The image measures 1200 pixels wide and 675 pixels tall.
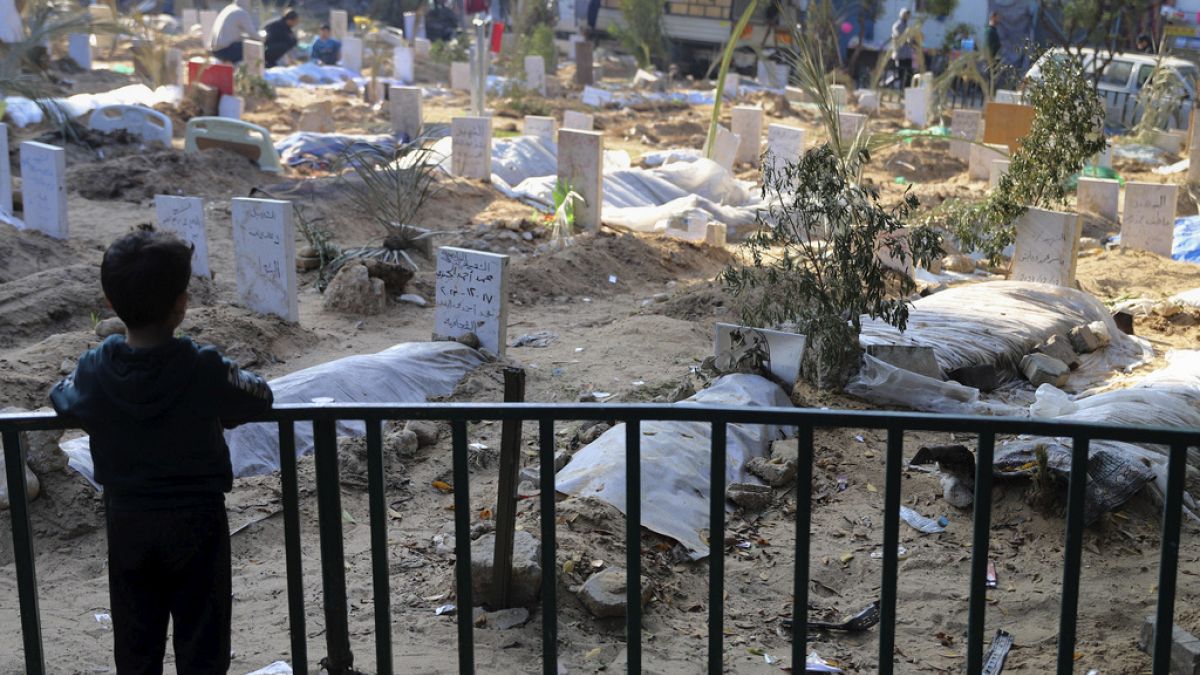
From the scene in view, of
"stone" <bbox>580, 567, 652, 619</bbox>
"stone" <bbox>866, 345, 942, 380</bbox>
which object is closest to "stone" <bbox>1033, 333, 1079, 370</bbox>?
"stone" <bbox>866, 345, 942, 380</bbox>

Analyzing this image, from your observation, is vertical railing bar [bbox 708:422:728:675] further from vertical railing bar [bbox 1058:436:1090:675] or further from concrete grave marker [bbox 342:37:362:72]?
concrete grave marker [bbox 342:37:362:72]

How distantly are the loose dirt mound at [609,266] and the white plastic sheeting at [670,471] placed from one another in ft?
12.5

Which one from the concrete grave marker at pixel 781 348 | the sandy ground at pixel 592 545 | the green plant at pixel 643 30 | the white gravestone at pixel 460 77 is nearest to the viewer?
the sandy ground at pixel 592 545

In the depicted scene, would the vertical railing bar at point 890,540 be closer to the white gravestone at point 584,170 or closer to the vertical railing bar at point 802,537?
the vertical railing bar at point 802,537

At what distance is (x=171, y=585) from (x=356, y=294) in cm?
568

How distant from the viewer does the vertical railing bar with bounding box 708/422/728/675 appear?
2352 millimetres

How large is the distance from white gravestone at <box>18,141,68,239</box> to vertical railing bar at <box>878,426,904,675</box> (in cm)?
860

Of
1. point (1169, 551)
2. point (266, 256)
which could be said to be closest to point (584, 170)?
point (266, 256)

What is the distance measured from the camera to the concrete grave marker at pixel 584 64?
2425 centimetres

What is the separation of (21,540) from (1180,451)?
7.43 feet

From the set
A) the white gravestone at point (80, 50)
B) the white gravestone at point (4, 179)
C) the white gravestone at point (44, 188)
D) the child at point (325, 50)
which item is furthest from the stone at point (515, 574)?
the child at point (325, 50)

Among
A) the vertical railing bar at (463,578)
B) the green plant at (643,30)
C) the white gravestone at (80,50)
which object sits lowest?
the vertical railing bar at (463,578)

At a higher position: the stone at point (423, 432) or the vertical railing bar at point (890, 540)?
the vertical railing bar at point (890, 540)

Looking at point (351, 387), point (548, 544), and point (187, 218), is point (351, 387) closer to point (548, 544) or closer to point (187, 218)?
point (187, 218)
